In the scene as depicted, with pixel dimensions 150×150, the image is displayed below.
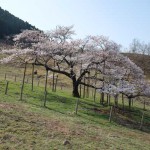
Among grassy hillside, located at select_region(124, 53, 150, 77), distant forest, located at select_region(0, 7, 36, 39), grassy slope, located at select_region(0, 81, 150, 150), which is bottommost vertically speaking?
grassy slope, located at select_region(0, 81, 150, 150)

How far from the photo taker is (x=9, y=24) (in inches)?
5866

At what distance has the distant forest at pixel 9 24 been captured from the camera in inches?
5758

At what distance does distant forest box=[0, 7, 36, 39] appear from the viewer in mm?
146250

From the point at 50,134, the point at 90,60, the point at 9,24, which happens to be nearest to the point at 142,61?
the point at 9,24

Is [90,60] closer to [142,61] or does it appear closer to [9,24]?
[142,61]

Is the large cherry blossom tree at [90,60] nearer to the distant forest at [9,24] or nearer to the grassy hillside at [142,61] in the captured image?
the grassy hillside at [142,61]

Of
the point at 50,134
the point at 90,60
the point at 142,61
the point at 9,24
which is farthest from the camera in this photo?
the point at 9,24

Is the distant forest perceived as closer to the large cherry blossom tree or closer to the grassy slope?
the large cherry blossom tree

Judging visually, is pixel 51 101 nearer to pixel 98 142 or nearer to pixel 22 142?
pixel 98 142

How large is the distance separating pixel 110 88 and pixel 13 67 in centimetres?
5746

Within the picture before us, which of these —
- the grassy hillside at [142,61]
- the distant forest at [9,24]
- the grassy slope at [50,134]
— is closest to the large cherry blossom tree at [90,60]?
the grassy slope at [50,134]

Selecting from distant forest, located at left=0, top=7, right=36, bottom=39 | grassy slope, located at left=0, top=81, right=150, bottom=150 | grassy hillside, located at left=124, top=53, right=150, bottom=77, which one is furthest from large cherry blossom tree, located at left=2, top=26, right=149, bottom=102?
distant forest, located at left=0, top=7, right=36, bottom=39

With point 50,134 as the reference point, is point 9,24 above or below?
above

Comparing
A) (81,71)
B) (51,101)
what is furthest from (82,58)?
(51,101)
